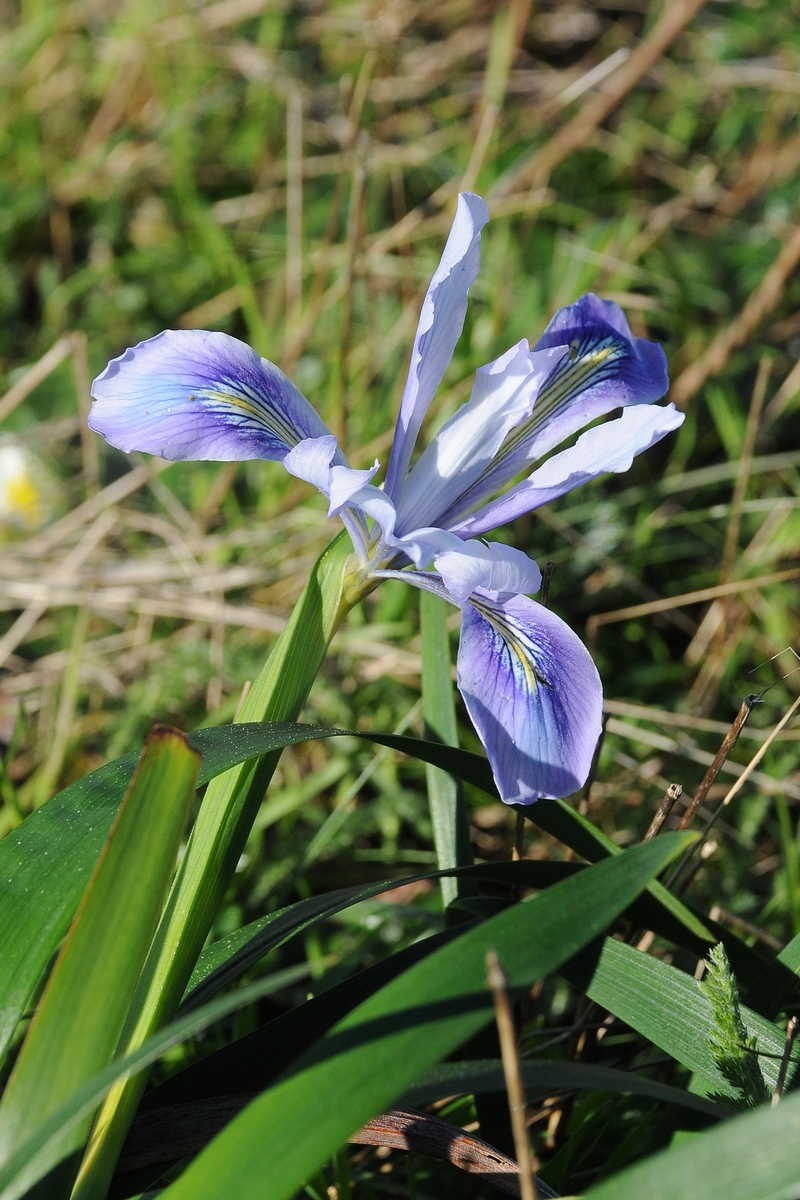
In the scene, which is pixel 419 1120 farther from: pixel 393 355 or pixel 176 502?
pixel 393 355

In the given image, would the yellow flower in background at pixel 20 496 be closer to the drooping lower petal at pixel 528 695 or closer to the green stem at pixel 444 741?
the green stem at pixel 444 741

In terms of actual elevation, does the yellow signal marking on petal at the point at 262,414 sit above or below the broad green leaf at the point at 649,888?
above

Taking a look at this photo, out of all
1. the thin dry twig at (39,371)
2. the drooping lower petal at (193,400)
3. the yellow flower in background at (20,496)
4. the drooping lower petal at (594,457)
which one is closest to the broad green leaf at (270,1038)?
→ the drooping lower petal at (594,457)

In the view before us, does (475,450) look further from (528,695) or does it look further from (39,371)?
(39,371)

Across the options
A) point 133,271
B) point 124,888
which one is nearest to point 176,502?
point 133,271

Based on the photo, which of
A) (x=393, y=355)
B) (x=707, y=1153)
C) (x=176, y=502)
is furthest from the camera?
(x=393, y=355)

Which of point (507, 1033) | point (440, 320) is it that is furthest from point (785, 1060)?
point (440, 320)

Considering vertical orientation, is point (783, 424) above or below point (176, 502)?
below
